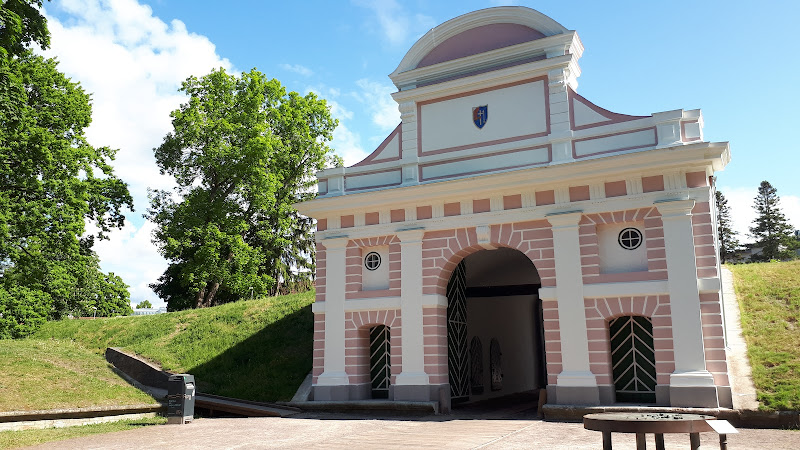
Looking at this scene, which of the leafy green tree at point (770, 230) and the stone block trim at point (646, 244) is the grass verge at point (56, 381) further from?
the leafy green tree at point (770, 230)

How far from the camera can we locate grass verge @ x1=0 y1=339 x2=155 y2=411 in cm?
1419

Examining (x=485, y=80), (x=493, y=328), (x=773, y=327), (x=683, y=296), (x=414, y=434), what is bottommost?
(x=414, y=434)

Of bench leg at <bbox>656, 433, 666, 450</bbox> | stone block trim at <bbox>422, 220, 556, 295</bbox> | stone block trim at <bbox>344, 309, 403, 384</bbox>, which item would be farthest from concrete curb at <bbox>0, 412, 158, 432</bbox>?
bench leg at <bbox>656, 433, 666, 450</bbox>

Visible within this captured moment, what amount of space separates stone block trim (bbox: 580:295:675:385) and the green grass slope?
8264 mm

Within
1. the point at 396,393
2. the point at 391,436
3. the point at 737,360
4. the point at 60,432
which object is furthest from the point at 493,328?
the point at 60,432

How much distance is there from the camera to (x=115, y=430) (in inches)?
518

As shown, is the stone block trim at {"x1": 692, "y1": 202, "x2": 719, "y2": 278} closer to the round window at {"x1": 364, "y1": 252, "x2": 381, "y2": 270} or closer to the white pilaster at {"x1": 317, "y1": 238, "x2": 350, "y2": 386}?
the round window at {"x1": 364, "y1": 252, "x2": 381, "y2": 270}

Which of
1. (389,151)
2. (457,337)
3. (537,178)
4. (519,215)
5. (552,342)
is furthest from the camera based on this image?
(389,151)

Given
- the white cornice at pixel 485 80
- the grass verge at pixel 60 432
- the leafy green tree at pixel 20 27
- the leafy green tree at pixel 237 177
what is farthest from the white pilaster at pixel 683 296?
the leafy green tree at pixel 237 177

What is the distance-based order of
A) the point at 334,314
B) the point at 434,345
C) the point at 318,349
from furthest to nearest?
the point at 318,349 < the point at 334,314 < the point at 434,345

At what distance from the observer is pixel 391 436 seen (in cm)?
1163

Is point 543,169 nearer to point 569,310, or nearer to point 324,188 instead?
point 569,310

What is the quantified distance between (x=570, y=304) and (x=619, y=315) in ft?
3.55

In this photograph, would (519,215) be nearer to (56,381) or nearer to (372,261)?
(372,261)
